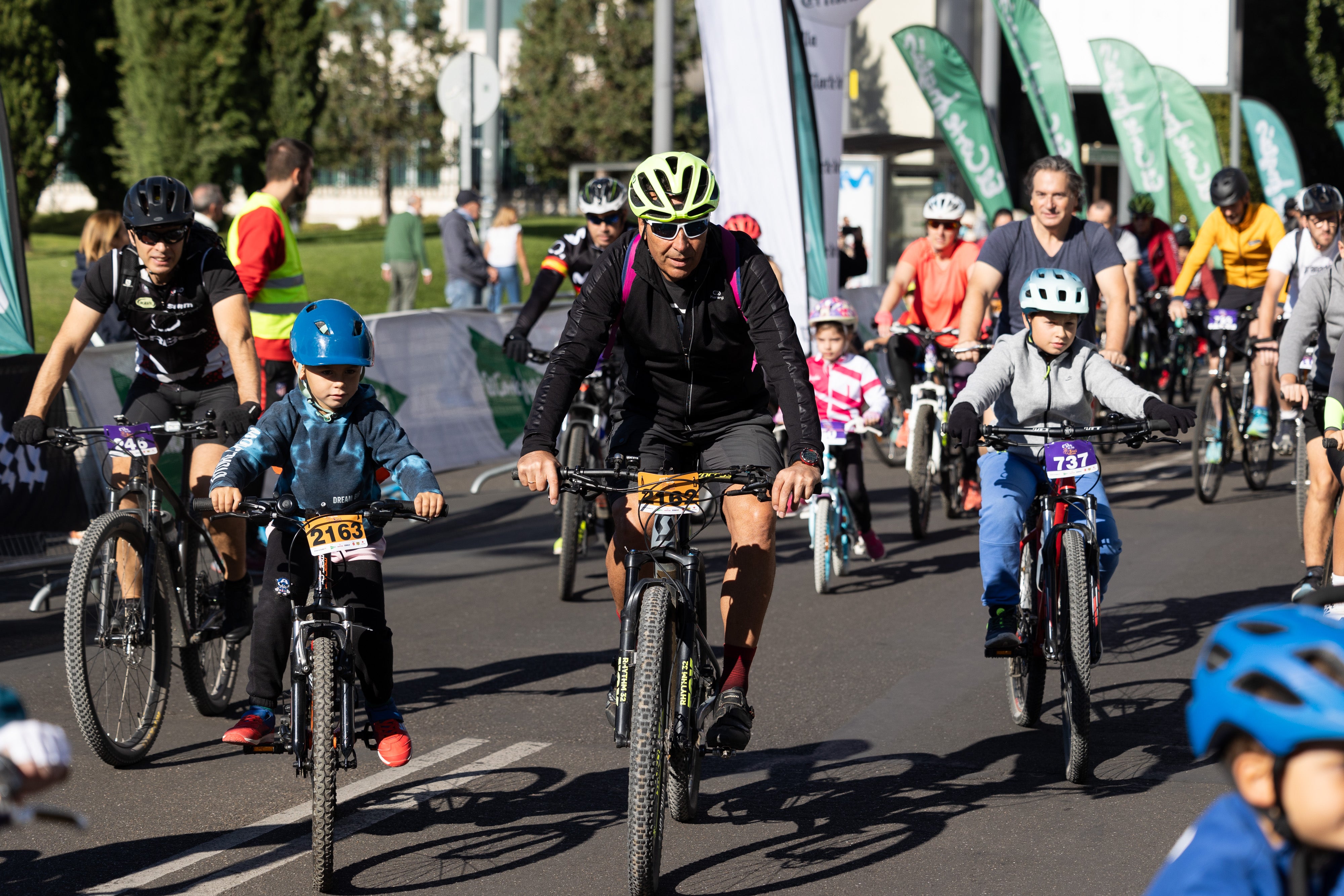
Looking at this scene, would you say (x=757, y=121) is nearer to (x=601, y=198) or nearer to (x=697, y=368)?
(x=601, y=198)

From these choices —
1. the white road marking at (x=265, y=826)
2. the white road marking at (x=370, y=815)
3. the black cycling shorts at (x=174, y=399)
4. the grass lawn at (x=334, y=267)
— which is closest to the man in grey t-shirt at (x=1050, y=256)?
the white road marking at (x=370, y=815)

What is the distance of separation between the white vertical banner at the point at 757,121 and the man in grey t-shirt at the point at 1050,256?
5.17 metres

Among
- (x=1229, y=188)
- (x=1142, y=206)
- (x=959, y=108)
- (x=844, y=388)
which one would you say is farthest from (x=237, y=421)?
(x=959, y=108)

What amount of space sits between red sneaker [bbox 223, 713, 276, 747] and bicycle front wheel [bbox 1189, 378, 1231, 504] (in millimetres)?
7994

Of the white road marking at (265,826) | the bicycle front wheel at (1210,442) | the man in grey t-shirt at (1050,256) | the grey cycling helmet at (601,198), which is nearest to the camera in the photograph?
the white road marking at (265,826)

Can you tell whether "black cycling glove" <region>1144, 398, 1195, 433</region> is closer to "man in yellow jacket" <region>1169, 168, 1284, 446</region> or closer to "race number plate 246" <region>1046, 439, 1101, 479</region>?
"race number plate 246" <region>1046, 439, 1101, 479</region>

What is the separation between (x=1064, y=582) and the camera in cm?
564

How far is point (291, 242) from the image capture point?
332 inches

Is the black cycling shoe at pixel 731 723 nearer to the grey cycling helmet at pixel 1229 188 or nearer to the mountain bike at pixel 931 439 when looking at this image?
the mountain bike at pixel 931 439

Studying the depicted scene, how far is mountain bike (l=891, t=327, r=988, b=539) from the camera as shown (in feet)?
33.6

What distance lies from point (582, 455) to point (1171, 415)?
13.2 feet

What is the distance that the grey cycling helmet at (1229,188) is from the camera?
12344 millimetres

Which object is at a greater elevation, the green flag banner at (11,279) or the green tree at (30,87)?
the green tree at (30,87)

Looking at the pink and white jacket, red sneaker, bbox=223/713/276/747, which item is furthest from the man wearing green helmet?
the pink and white jacket
